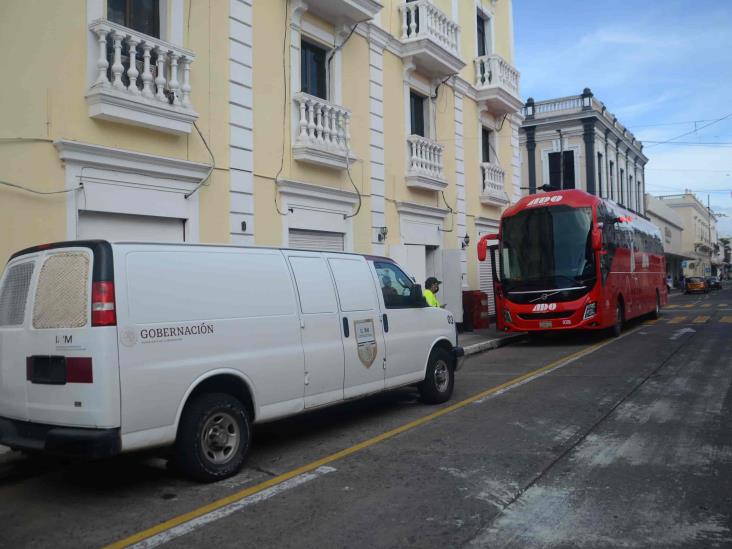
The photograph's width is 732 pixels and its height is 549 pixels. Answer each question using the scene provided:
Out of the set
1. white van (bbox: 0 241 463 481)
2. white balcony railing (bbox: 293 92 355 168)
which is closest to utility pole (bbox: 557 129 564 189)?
white balcony railing (bbox: 293 92 355 168)

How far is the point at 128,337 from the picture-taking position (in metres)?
4.93

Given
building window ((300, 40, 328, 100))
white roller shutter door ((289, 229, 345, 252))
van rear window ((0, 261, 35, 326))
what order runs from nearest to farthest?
1. van rear window ((0, 261, 35, 326))
2. white roller shutter door ((289, 229, 345, 252))
3. building window ((300, 40, 328, 100))

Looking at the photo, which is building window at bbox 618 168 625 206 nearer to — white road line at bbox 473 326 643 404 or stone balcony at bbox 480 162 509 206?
stone balcony at bbox 480 162 509 206

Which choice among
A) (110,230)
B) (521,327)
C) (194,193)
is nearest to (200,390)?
(110,230)

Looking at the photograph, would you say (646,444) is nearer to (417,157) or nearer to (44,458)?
(44,458)

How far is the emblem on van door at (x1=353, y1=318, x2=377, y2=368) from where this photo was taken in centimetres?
724

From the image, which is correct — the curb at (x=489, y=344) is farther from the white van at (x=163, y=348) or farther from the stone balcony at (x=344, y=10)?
the white van at (x=163, y=348)

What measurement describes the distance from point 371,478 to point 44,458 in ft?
10.7

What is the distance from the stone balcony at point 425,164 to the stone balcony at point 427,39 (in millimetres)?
2031

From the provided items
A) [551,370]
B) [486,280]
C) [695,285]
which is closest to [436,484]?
[551,370]

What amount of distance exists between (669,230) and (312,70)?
56531mm

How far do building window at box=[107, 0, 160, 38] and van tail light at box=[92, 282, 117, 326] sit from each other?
6.53 metres

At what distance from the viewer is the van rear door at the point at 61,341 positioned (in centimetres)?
479

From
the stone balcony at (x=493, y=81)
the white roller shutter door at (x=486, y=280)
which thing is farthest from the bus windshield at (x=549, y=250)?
the stone balcony at (x=493, y=81)
